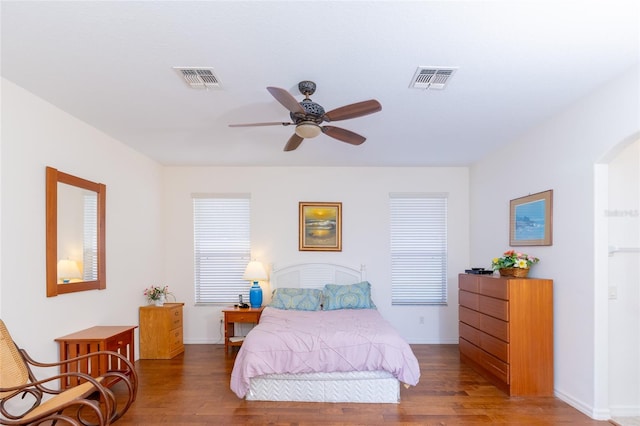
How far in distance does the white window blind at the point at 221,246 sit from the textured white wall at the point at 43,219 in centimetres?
104

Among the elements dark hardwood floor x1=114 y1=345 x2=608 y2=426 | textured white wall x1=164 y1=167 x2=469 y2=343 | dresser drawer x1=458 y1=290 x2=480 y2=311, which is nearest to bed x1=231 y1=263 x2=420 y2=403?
dark hardwood floor x1=114 y1=345 x2=608 y2=426

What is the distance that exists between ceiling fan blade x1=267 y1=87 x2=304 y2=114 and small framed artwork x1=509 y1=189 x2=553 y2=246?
2.77 metres

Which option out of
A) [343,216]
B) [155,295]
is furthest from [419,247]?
[155,295]

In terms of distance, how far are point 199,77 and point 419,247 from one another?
439cm

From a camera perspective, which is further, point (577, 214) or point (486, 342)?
point (486, 342)

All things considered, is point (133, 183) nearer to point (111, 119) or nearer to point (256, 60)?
point (111, 119)

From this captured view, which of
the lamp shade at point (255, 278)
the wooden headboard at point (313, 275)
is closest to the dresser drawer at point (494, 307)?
the wooden headboard at point (313, 275)

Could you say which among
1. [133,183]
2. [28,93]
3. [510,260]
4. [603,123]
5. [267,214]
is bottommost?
[510,260]

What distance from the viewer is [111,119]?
393 cm

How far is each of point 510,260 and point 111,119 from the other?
14.3 ft

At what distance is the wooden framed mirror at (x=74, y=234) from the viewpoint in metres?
3.47

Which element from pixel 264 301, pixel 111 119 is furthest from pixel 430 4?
pixel 264 301

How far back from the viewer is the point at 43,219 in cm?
338

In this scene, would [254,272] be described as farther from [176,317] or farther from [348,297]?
[348,297]
